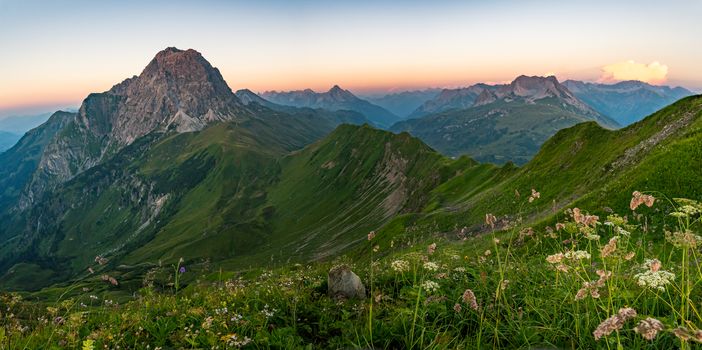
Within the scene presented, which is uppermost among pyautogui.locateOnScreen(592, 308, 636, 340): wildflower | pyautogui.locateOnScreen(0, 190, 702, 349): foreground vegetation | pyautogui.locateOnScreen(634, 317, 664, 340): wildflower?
pyautogui.locateOnScreen(634, 317, 664, 340): wildflower

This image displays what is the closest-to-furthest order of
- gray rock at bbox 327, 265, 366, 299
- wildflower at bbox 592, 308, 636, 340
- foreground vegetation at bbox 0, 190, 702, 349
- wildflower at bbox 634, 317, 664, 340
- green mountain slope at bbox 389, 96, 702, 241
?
wildflower at bbox 634, 317, 664, 340
wildflower at bbox 592, 308, 636, 340
foreground vegetation at bbox 0, 190, 702, 349
gray rock at bbox 327, 265, 366, 299
green mountain slope at bbox 389, 96, 702, 241

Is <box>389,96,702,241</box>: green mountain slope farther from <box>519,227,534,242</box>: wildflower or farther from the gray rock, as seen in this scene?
the gray rock

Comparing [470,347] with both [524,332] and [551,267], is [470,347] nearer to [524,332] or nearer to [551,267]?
[524,332]

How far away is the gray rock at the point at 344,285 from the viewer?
404 inches

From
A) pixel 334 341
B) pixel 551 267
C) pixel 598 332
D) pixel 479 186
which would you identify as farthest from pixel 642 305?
pixel 479 186

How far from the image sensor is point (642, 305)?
22.8 ft

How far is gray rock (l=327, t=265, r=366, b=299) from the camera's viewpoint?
10273 mm

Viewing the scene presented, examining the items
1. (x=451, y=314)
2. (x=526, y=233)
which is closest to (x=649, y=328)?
(x=451, y=314)

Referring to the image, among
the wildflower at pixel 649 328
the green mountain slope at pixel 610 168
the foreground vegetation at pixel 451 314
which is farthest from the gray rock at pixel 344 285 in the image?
the green mountain slope at pixel 610 168

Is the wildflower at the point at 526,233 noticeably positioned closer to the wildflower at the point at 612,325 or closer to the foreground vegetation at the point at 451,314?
the foreground vegetation at the point at 451,314

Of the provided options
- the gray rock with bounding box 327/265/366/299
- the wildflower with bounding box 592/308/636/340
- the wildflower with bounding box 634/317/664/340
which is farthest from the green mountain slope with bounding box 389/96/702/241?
the wildflower with bounding box 634/317/664/340

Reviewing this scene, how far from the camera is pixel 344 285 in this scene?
10.4 meters

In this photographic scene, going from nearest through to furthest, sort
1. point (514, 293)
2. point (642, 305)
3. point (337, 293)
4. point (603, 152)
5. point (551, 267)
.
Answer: point (642, 305) → point (514, 293) → point (551, 267) → point (337, 293) → point (603, 152)

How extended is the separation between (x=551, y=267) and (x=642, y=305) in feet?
6.78
